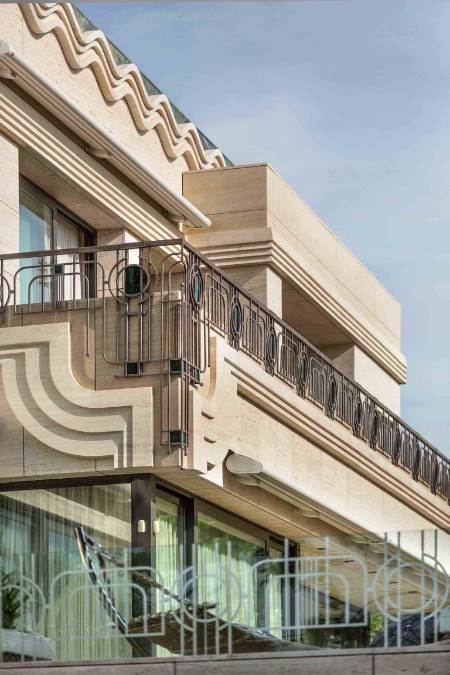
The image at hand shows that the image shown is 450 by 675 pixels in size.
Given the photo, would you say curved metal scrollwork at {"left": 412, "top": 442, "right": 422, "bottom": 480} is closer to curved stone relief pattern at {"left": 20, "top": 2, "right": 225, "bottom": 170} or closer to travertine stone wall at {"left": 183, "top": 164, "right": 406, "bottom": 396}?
travertine stone wall at {"left": 183, "top": 164, "right": 406, "bottom": 396}

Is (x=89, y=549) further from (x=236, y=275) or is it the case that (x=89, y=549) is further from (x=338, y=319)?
(x=338, y=319)

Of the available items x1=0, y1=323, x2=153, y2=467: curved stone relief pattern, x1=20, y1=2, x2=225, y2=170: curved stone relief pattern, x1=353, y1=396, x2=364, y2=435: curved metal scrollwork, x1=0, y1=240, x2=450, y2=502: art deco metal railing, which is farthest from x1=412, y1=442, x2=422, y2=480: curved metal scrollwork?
x1=0, y1=323, x2=153, y2=467: curved stone relief pattern

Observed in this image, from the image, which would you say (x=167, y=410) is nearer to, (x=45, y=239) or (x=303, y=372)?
(x=45, y=239)

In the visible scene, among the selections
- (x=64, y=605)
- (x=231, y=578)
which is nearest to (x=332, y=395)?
(x=64, y=605)

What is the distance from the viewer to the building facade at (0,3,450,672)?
1423 cm

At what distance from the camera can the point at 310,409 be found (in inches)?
942

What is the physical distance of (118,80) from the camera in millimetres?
23641

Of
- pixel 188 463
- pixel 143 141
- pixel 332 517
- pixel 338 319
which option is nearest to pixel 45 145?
pixel 143 141

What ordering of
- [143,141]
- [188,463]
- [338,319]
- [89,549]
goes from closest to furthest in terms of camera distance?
[89,549]
[188,463]
[143,141]
[338,319]

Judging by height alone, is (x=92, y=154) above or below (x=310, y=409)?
above

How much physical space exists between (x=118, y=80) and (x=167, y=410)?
685 cm

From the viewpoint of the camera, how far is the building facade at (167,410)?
560 inches

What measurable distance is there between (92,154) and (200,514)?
17.2 feet

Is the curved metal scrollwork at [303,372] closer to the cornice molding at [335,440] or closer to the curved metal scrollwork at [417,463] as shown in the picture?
the cornice molding at [335,440]
